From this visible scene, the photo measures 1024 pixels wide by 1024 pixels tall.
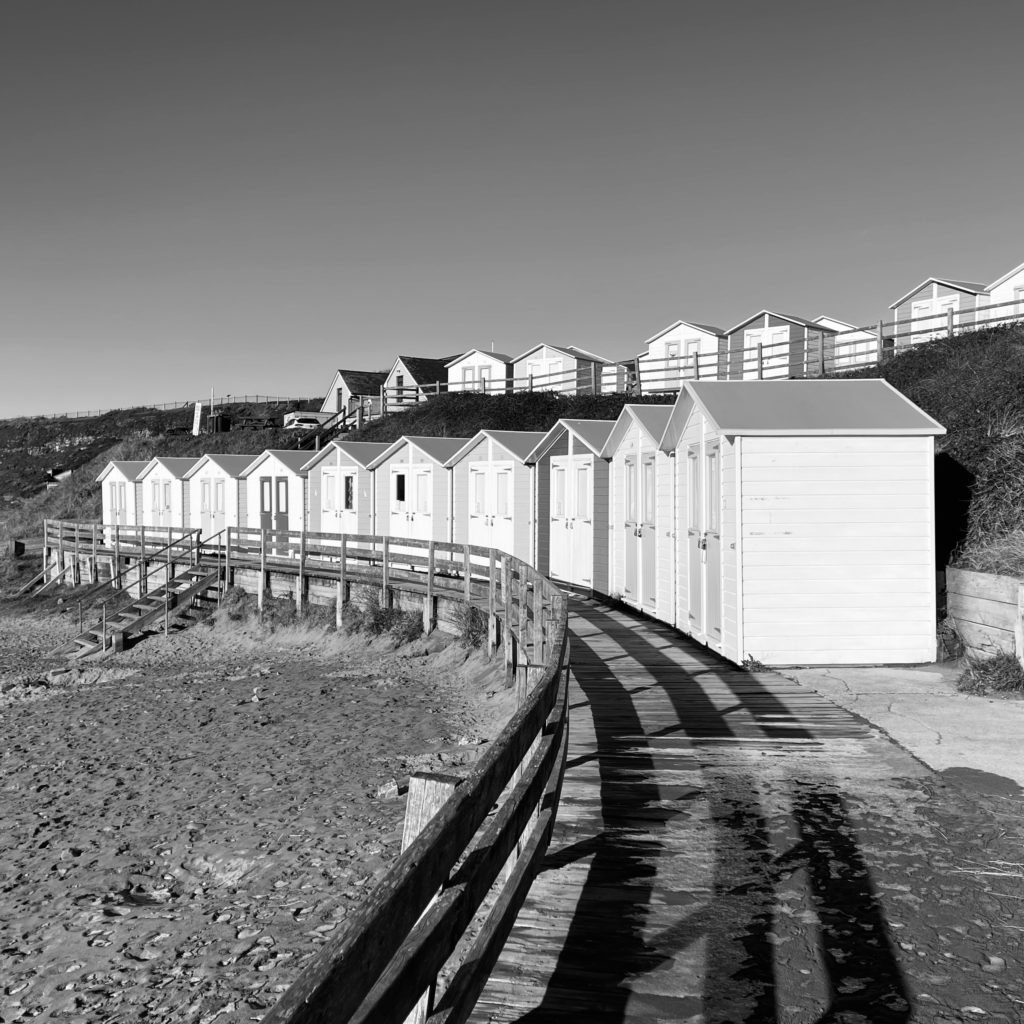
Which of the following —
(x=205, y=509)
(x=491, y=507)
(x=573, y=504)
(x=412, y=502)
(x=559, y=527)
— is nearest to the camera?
(x=573, y=504)

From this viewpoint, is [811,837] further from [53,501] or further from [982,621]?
[53,501]

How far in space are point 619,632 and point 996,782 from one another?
801cm

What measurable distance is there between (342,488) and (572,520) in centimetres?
1158

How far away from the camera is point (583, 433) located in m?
19.7

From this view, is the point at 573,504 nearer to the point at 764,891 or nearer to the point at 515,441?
the point at 515,441

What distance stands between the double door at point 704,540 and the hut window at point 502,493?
9130mm

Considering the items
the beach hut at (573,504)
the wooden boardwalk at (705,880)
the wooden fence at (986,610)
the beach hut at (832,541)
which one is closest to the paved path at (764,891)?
the wooden boardwalk at (705,880)

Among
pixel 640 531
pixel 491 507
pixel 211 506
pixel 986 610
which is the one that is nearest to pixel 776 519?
pixel 986 610

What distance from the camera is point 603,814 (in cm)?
605

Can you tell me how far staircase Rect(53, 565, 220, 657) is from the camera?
25188mm

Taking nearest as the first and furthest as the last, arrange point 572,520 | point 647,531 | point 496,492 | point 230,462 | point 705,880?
point 705,880, point 647,531, point 572,520, point 496,492, point 230,462

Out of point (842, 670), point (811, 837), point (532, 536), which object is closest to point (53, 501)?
point (532, 536)

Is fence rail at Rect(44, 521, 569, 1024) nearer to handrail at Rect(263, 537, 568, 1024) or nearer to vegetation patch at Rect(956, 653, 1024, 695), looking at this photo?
handrail at Rect(263, 537, 568, 1024)

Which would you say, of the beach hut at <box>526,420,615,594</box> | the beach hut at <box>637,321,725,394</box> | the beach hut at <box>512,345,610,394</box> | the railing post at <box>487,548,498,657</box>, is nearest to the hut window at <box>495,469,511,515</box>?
the beach hut at <box>526,420,615,594</box>
